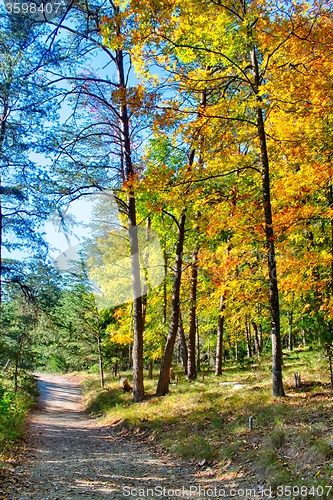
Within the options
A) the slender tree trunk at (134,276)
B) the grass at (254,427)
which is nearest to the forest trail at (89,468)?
the grass at (254,427)

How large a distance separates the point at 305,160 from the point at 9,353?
12.4 metres

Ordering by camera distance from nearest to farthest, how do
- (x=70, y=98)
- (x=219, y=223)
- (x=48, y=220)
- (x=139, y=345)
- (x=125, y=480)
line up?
(x=125, y=480)
(x=219, y=223)
(x=48, y=220)
(x=70, y=98)
(x=139, y=345)

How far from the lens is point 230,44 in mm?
7617

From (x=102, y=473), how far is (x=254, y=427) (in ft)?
10.3

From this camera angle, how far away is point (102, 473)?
579 cm

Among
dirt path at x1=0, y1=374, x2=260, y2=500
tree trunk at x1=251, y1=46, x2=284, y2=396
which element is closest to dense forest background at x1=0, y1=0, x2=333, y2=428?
tree trunk at x1=251, y1=46, x2=284, y2=396

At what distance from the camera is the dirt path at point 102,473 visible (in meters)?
4.73

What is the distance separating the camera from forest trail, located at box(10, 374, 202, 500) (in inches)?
189

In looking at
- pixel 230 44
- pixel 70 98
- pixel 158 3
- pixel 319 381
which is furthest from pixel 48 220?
pixel 319 381

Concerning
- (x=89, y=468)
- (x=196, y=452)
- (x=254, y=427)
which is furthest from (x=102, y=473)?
(x=254, y=427)

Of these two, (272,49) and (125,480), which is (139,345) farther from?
(272,49)

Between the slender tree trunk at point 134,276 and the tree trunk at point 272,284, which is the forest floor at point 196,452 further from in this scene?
the slender tree trunk at point 134,276

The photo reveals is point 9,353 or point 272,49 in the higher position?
point 272,49

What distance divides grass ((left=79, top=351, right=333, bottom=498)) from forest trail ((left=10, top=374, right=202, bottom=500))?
0.62 meters
